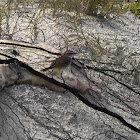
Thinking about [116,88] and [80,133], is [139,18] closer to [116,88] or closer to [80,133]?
[116,88]

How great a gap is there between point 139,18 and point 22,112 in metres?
2.29

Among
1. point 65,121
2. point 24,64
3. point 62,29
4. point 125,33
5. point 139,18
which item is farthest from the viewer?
point 139,18

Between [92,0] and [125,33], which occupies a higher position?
[92,0]

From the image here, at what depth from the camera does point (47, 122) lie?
4.65 feet

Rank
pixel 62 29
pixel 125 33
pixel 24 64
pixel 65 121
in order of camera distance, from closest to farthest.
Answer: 1. pixel 65 121
2. pixel 24 64
3. pixel 62 29
4. pixel 125 33

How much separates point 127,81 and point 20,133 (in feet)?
3.30

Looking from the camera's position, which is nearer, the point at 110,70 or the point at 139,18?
the point at 110,70

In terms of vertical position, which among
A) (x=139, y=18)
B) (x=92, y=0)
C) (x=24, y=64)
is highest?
(x=92, y=0)

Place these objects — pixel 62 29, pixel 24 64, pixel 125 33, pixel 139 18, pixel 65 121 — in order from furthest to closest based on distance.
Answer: pixel 139 18, pixel 125 33, pixel 62 29, pixel 24 64, pixel 65 121

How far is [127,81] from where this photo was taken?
1879mm

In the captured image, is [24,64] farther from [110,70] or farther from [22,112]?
[110,70]

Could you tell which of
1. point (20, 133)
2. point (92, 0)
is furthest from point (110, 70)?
point (92, 0)

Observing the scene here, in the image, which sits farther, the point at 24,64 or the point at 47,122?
the point at 24,64

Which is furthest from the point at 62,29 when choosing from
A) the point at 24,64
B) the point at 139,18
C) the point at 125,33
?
the point at 139,18
